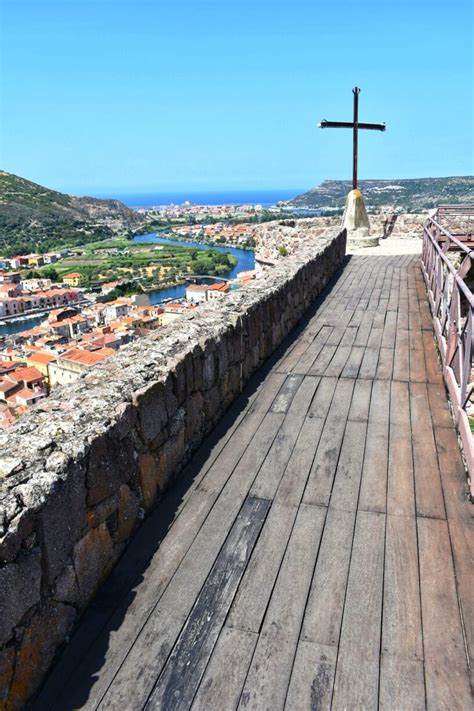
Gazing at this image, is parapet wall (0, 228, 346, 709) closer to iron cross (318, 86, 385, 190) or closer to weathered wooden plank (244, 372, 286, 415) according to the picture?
weathered wooden plank (244, 372, 286, 415)

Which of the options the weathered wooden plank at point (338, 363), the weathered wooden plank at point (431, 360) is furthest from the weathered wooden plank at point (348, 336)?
the weathered wooden plank at point (431, 360)

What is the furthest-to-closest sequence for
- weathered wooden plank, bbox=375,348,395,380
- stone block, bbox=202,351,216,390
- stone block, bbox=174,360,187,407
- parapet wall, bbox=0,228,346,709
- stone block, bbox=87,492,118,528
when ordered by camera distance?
weathered wooden plank, bbox=375,348,395,380 < stone block, bbox=202,351,216,390 < stone block, bbox=174,360,187,407 < stone block, bbox=87,492,118,528 < parapet wall, bbox=0,228,346,709

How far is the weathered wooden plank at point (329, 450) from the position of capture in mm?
2699

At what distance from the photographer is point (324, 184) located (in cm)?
5984

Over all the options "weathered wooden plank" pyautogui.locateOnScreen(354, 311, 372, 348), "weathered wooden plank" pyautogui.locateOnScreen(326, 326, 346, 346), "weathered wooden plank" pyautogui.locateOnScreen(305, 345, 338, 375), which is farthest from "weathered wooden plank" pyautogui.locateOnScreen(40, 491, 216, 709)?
"weathered wooden plank" pyautogui.locateOnScreen(354, 311, 372, 348)

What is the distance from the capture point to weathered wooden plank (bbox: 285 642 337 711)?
161cm

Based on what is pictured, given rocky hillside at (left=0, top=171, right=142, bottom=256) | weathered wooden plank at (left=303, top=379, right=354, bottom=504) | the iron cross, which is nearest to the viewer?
weathered wooden plank at (left=303, top=379, right=354, bottom=504)

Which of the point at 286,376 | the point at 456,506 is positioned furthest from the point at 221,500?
the point at 286,376

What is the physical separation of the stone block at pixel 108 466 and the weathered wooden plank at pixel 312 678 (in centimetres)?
99

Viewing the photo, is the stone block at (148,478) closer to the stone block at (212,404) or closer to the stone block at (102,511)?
the stone block at (102,511)

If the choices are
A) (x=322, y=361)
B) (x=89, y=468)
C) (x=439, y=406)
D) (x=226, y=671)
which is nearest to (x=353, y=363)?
(x=322, y=361)

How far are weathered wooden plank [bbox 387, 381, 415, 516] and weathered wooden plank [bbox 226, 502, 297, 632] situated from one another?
1.80ft

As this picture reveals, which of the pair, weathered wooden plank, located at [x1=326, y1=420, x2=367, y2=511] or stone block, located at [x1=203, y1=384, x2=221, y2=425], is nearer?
weathered wooden plank, located at [x1=326, y1=420, x2=367, y2=511]

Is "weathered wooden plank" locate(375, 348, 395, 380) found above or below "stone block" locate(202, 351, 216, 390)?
below
